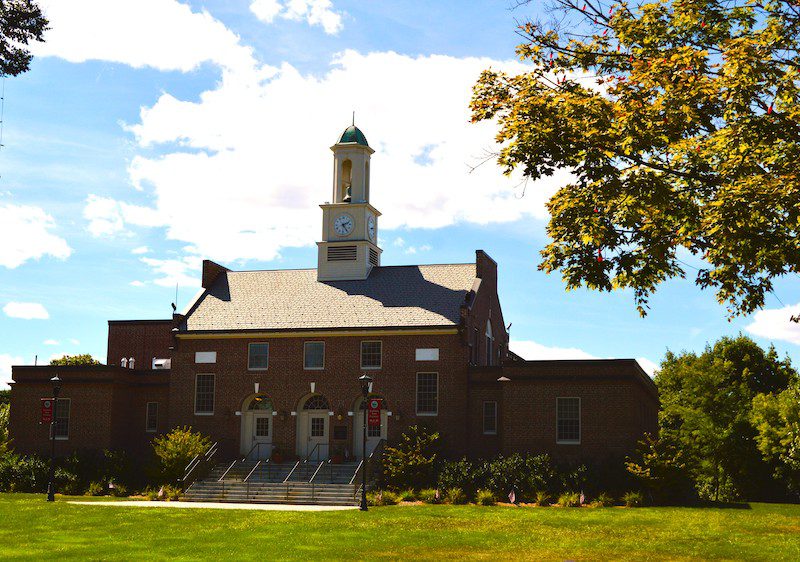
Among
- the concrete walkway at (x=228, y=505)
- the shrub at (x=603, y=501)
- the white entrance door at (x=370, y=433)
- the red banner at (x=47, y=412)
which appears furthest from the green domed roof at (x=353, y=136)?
the shrub at (x=603, y=501)

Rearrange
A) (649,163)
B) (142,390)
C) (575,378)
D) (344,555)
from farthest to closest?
1. (142,390)
2. (575,378)
3. (344,555)
4. (649,163)

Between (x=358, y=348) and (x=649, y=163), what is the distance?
92.2ft

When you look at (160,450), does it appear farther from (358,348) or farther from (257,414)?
(358,348)

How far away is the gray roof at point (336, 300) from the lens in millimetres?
44844

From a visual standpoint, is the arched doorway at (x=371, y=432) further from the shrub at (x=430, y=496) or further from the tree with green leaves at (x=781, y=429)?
the tree with green leaves at (x=781, y=429)

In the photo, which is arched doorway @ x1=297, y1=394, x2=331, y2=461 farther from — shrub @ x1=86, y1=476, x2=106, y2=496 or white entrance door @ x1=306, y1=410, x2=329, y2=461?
shrub @ x1=86, y1=476, x2=106, y2=496

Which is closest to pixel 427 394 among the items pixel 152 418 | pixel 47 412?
pixel 152 418

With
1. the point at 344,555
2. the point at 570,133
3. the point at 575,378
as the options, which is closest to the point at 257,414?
the point at 575,378

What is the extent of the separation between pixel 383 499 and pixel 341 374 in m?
10.1

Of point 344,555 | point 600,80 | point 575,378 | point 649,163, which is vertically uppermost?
point 600,80

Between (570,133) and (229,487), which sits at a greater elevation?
(570,133)

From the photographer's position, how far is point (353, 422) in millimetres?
43875

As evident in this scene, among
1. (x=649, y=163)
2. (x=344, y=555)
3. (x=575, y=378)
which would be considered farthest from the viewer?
Result: (x=575, y=378)

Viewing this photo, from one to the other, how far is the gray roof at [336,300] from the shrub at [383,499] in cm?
977
